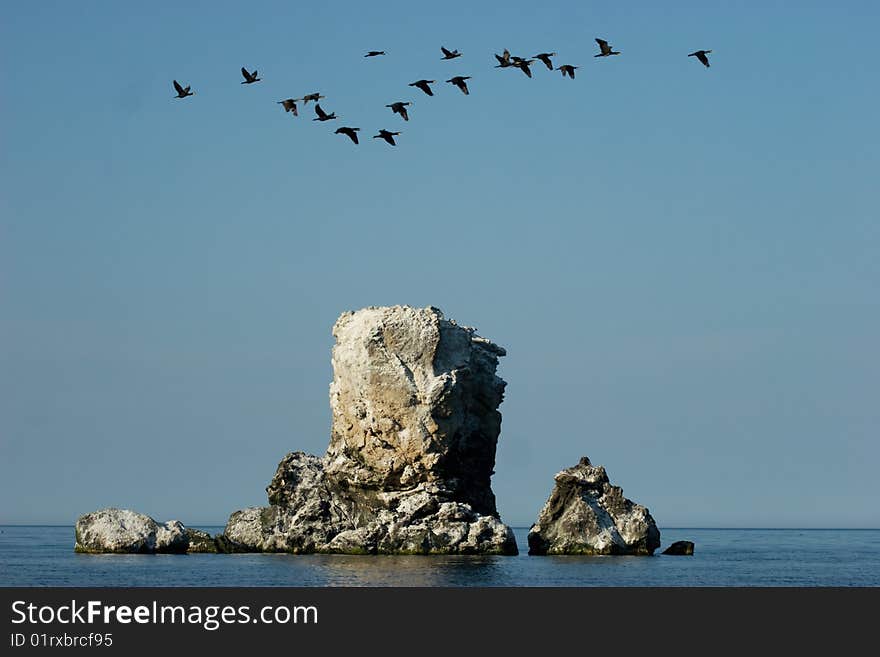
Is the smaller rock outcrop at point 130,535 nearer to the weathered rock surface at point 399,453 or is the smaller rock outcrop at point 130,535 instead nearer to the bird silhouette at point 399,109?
the weathered rock surface at point 399,453

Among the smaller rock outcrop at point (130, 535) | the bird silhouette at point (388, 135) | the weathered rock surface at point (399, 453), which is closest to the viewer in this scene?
the bird silhouette at point (388, 135)

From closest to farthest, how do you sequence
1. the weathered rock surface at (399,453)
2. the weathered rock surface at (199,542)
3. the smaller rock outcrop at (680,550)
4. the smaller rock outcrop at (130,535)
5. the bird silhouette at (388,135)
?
the bird silhouette at (388,135), the weathered rock surface at (399,453), the smaller rock outcrop at (130,535), the weathered rock surface at (199,542), the smaller rock outcrop at (680,550)

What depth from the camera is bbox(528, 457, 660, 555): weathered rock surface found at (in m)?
83.5

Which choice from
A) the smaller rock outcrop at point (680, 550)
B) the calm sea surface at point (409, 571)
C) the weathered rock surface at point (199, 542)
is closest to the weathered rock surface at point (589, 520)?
the calm sea surface at point (409, 571)

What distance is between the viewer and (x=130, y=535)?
87.8 m

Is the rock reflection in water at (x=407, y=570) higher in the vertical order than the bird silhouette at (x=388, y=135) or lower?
lower

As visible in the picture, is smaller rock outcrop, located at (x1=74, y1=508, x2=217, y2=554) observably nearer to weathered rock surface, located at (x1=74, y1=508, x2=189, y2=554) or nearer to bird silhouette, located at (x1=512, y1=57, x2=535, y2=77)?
weathered rock surface, located at (x1=74, y1=508, x2=189, y2=554)

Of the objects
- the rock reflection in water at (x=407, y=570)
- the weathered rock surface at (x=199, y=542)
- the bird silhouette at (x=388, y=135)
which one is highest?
the bird silhouette at (x=388, y=135)

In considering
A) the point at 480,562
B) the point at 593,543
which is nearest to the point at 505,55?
the point at 480,562

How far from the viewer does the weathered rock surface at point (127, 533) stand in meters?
87.9

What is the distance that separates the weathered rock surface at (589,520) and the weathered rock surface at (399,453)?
274cm

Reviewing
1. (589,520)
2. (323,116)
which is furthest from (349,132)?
(589,520)

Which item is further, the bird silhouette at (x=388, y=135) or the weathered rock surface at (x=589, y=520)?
the weathered rock surface at (x=589, y=520)
